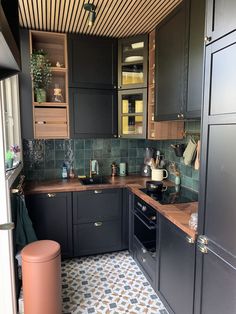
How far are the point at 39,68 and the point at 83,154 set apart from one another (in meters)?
1.13

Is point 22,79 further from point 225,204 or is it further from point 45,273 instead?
point 225,204

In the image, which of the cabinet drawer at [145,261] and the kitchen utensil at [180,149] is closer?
the cabinet drawer at [145,261]

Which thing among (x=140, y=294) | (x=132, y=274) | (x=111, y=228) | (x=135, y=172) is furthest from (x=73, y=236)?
(x=135, y=172)

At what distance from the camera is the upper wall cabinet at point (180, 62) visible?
168cm

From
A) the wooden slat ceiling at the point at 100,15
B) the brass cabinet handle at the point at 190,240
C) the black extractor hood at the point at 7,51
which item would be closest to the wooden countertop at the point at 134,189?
the brass cabinet handle at the point at 190,240

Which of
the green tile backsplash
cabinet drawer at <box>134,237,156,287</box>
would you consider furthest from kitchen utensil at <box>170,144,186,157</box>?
cabinet drawer at <box>134,237,156,287</box>

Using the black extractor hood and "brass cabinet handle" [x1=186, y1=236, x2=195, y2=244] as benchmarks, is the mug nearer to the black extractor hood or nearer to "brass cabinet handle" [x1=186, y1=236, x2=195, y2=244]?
"brass cabinet handle" [x1=186, y1=236, x2=195, y2=244]

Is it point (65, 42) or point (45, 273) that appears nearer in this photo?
point (45, 273)

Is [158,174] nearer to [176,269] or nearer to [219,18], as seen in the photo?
[176,269]

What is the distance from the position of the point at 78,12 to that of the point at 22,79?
90 cm

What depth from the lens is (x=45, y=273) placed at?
172 centimetres

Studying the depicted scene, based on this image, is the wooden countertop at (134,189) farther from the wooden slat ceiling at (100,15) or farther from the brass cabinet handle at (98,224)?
the wooden slat ceiling at (100,15)

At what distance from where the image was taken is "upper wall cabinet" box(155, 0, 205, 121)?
1.68 metres

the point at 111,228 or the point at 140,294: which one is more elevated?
the point at 111,228
